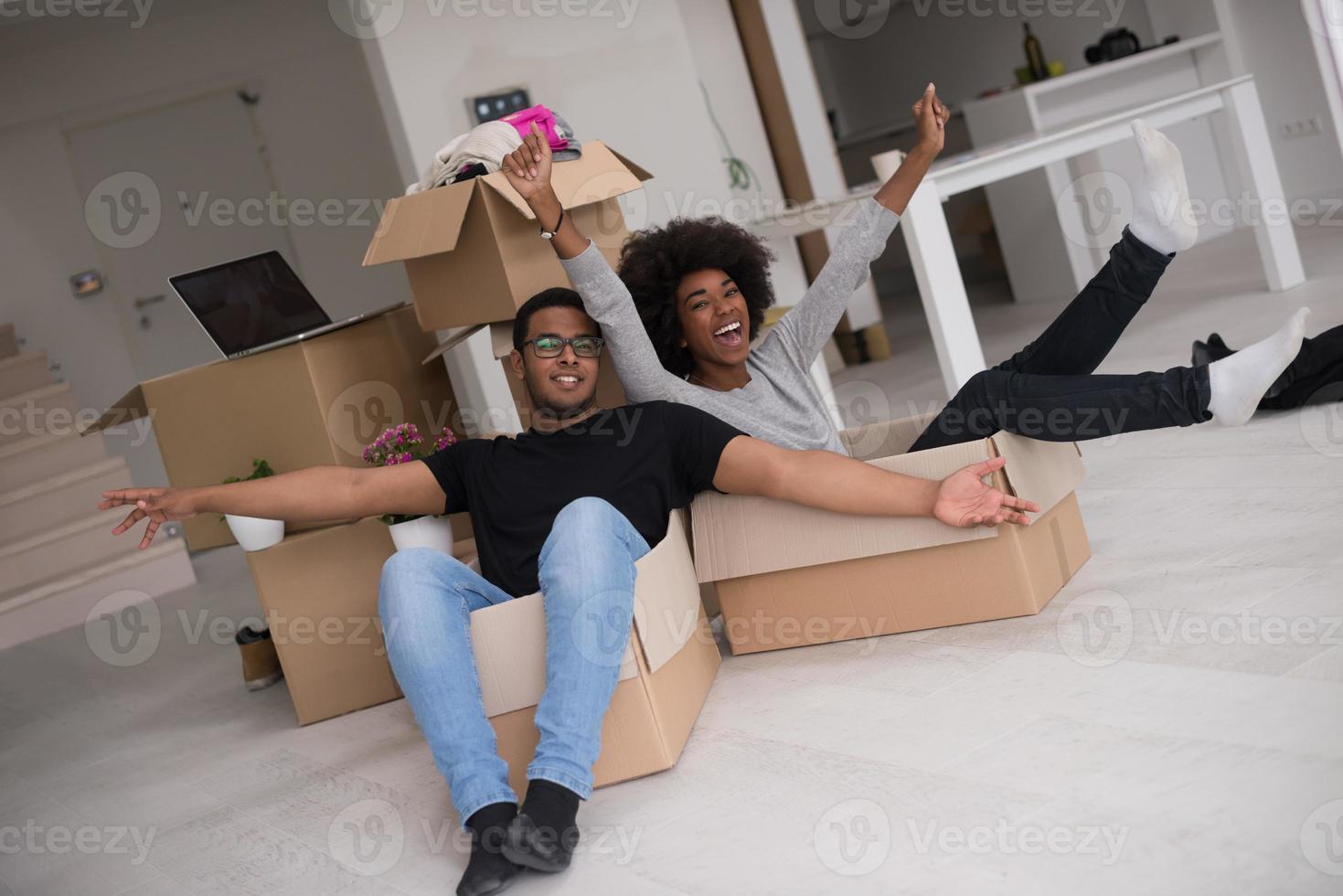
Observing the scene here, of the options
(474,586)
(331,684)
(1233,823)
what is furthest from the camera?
(331,684)

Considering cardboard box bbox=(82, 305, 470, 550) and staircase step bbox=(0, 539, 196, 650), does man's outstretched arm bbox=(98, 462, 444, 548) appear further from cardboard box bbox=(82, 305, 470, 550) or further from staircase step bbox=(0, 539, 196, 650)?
staircase step bbox=(0, 539, 196, 650)

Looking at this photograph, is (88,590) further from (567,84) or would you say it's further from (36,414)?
(567,84)

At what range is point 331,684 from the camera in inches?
106

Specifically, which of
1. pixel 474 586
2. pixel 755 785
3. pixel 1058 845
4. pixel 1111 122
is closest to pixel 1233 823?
pixel 1058 845

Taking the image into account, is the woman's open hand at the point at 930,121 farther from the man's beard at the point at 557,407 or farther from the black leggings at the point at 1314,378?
the black leggings at the point at 1314,378

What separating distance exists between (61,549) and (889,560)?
4465mm

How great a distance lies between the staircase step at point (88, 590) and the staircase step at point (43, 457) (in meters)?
0.68

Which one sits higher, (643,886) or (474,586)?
(474,586)

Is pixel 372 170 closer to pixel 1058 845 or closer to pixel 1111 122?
pixel 1111 122

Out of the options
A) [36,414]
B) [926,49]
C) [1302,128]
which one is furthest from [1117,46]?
[36,414]

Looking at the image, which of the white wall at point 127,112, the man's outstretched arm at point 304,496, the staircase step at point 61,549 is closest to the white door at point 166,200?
the white wall at point 127,112

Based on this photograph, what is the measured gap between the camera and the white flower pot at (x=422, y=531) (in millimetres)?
2408

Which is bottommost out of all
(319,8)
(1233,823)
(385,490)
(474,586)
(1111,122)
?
(1233,823)

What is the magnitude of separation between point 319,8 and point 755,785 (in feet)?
20.1
